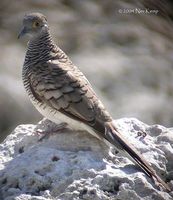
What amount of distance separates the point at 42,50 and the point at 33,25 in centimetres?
23

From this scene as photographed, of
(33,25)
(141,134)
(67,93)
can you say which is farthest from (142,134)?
(33,25)

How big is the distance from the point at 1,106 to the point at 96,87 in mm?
1202

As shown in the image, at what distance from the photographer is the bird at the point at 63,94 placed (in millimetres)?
5508

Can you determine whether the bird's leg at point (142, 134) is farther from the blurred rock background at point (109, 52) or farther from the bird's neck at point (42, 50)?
the blurred rock background at point (109, 52)

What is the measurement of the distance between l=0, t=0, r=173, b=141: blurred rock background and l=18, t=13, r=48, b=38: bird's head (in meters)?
2.08

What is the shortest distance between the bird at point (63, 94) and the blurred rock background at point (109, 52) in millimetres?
2096

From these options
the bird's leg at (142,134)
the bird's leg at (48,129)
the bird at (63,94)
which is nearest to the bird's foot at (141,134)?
the bird's leg at (142,134)

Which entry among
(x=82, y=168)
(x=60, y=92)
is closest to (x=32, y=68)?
(x=60, y=92)

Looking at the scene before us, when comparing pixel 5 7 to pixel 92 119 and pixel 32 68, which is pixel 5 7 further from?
pixel 92 119

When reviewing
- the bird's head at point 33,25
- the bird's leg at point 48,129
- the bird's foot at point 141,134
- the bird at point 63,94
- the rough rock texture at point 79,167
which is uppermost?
the bird's head at point 33,25

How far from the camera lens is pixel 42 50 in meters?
6.39

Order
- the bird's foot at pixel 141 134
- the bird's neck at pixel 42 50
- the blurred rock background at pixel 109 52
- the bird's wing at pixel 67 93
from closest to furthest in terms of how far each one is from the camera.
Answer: the bird's wing at pixel 67 93
the bird's foot at pixel 141 134
the bird's neck at pixel 42 50
the blurred rock background at pixel 109 52

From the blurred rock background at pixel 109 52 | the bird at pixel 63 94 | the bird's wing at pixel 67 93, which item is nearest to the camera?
the bird at pixel 63 94

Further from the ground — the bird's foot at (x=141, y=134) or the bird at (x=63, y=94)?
the bird at (x=63, y=94)
